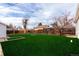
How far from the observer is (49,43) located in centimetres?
143

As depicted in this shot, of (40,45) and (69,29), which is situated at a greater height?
(69,29)

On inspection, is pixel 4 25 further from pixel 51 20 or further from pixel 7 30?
pixel 51 20

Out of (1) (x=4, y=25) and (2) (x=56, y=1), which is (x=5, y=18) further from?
(2) (x=56, y=1)


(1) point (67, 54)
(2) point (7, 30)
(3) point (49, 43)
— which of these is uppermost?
(2) point (7, 30)

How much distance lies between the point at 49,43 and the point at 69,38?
0.19 m

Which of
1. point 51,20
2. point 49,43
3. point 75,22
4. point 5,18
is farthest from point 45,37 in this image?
point 5,18

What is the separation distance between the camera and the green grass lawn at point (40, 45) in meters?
1.43

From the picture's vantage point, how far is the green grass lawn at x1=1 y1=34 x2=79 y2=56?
1.43 metres

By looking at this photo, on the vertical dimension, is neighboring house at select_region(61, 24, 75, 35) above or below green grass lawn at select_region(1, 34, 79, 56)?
above

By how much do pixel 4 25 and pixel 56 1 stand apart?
54 cm

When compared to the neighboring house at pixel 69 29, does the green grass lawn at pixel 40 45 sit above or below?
below

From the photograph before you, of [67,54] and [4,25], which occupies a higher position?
[4,25]

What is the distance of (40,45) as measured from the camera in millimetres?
1430

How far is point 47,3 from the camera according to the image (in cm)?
144
